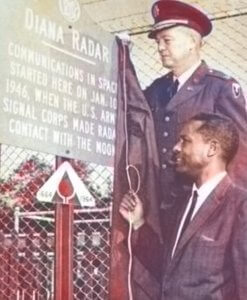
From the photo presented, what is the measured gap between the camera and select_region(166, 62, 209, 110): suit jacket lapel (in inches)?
92.8

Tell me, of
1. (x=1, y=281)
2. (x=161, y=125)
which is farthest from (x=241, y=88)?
(x=1, y=281)

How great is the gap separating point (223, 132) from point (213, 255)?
370mm

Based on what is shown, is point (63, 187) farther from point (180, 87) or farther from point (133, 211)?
point (180, 87)

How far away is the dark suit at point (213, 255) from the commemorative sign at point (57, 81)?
38 cm

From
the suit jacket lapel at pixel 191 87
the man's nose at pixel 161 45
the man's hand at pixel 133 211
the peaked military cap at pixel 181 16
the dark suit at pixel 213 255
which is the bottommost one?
the dark suit at pixel 213 255

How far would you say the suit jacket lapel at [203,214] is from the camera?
2227 mm

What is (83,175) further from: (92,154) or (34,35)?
(34,35)

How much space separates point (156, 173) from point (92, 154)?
21 cm

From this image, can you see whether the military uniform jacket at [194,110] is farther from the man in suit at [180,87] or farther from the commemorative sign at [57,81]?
the commemorative sign at [57,81]

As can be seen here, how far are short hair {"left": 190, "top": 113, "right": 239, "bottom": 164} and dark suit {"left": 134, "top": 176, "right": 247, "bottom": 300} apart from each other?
8 cm

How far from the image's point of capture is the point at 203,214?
7.32 feet

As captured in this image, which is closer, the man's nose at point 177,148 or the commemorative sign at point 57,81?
the commemorative sign at point 57,81

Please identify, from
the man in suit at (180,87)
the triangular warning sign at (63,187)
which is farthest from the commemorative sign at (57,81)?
the man in suit at (180,87)

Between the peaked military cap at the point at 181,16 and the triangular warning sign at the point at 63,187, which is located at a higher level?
the peaked military cap at the point at 181,16
